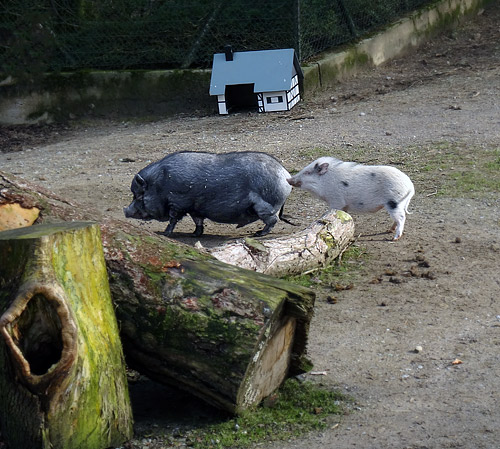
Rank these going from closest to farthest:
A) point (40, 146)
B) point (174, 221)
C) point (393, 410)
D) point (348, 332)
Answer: point (393, 410) → point (348, 332) → point (174, 221) → point (40, 146)

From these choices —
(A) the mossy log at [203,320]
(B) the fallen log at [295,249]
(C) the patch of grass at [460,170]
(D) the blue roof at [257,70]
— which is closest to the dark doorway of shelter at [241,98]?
(D) the blue roof at [257,70]

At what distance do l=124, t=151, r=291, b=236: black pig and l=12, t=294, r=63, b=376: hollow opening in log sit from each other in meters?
2.93

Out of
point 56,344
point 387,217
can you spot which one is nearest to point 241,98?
point 387,217

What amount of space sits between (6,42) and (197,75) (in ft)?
9.24

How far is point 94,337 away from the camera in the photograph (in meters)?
3.54

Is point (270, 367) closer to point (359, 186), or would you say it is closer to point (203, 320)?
point (203, 320)

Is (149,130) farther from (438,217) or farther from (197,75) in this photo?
(438,217)

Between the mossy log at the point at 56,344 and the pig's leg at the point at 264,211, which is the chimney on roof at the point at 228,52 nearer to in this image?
the pig's leg at the point at 264,211

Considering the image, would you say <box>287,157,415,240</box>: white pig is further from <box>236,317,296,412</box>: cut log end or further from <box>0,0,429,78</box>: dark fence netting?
<box>0,0,429,78</box>: dark fence netting

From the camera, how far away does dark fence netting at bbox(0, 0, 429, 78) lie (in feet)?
38.4

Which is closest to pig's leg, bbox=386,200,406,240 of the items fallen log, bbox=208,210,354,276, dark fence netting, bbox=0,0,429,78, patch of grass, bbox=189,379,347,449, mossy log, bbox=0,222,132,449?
fallen log, bbox=208,210,354,276

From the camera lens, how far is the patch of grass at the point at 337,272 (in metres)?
5.66

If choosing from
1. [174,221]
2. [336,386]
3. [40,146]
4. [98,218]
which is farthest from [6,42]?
[336,386]

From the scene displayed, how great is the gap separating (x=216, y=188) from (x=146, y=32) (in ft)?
20.8
